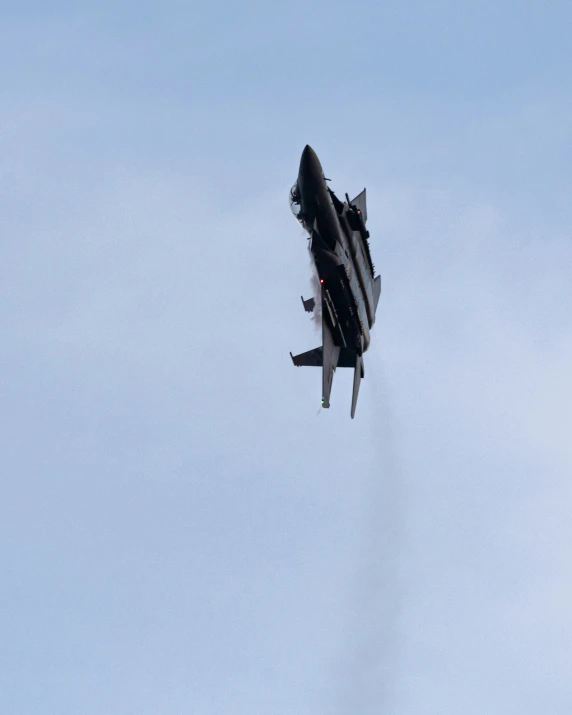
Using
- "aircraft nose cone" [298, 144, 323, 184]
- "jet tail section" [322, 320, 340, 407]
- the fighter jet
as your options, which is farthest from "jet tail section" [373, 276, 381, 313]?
"aircraft nose cone" [298, 144, 323, 184]

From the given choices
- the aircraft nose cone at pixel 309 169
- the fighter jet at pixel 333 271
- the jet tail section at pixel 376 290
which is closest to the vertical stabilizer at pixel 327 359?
the fighter jet at pixel 333 271

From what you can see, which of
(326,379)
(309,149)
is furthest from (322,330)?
(309,149)

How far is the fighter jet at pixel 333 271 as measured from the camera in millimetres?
106875

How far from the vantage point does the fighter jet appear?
351 ft

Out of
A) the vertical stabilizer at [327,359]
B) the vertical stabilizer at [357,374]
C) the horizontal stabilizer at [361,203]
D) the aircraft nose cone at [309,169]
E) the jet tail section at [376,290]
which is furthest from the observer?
the jet tail section at [376,290]

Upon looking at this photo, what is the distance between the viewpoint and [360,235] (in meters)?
112

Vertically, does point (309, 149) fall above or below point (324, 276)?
above

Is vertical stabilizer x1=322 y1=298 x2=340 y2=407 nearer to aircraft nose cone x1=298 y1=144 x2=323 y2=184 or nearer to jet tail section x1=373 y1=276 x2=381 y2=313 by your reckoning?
jet tail section x1=373 y1=276 x2=381 y2=313

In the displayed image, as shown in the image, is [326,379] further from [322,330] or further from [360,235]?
[360,235]

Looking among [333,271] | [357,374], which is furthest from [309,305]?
[357,374]

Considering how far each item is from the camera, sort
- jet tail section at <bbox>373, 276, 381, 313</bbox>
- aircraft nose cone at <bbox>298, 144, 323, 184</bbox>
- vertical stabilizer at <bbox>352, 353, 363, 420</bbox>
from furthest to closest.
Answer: jet tail section at <bbox>373, 276, 381, 313</bbox> → vertical stabilizer at <bbox>352, 353, 363, 420</bbox> → aircraft nose cone at <bbox>298, 144, 323, 184</bbox>

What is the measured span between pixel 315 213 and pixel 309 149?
13.3 ft

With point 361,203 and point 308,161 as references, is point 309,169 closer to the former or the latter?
point 308,161

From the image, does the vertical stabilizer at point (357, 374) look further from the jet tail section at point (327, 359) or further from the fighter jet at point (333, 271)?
the jet tail section at point (327, 359)
